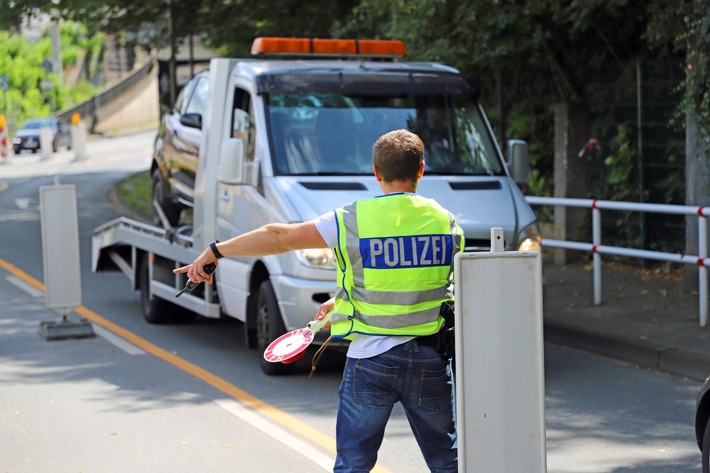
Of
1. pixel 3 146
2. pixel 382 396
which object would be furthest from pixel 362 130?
pixel 3 146

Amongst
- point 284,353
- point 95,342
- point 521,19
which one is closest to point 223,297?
point 95,342

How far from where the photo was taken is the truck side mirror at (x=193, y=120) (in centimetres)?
1141

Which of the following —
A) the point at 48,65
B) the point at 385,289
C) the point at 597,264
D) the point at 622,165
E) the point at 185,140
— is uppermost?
the point at 48,65

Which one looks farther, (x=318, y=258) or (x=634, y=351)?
(x=634, y=351)

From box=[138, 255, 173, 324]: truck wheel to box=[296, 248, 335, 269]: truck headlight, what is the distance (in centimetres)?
319

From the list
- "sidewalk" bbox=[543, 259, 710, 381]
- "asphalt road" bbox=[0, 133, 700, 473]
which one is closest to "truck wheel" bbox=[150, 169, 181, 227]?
"asphalt road" bbox=[0, 133, 700, 473]

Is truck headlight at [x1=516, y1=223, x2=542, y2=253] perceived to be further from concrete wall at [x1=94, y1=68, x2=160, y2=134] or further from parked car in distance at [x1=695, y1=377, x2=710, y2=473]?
concrete wall at [x1=94, y1=68, x2=160, y2=134]

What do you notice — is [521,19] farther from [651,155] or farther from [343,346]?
[343,346]

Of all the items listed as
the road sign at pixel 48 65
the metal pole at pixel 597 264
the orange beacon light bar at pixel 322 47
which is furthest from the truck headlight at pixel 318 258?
the road sign at pixel 48 65

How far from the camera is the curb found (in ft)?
30.0

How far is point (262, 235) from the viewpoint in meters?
4.50

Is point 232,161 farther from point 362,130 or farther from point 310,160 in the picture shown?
point 362,130

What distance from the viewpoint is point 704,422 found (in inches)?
222

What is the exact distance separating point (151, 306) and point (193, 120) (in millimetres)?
1828
